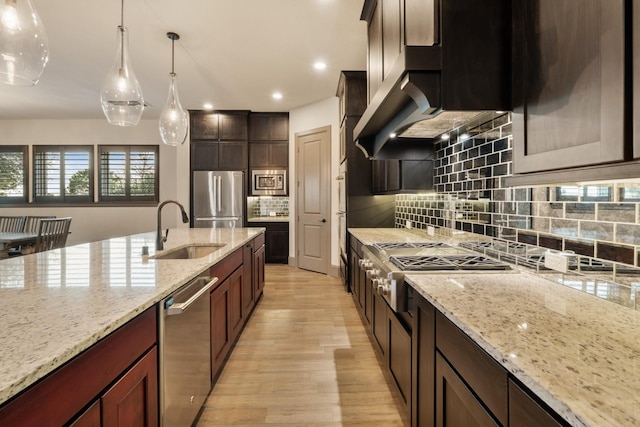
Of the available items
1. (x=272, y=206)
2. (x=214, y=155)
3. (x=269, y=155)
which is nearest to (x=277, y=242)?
(x=272, y=206)

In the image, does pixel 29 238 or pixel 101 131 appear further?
pixel 101 131

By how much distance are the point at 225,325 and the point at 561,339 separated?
190 cm

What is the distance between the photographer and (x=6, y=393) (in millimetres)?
542

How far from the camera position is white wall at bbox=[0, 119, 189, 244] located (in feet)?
20.3

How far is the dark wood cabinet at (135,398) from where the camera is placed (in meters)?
0.84

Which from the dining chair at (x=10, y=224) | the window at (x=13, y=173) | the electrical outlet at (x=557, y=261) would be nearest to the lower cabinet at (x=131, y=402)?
the electrical outlet at (x=557, y=261)

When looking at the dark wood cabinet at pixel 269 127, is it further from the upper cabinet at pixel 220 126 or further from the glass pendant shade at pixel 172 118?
the glass pendant shade at pixel 172 118

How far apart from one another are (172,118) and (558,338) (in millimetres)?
3175

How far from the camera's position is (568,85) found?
0.83 metres

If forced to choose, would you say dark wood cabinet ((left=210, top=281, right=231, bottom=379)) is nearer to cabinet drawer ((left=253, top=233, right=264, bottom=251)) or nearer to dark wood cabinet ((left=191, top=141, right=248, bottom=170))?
cabinet drawer ((left=253, top=233, right=264, bottom=251))

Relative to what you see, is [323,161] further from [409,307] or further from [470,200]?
[409,307]

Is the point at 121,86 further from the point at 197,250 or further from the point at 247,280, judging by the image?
the point at 247,280

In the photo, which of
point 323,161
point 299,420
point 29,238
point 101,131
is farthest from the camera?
point 101,131

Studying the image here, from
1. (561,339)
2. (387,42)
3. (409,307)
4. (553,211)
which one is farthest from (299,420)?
(387,42)
